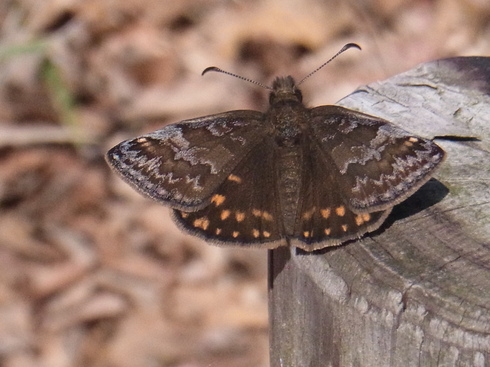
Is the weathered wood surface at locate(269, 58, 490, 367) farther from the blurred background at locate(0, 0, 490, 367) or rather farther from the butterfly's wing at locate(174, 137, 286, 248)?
the blurred background at locate(0, 0, 490, 367)

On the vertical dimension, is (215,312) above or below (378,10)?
below

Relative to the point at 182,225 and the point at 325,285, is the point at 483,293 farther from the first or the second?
the point at 182,225

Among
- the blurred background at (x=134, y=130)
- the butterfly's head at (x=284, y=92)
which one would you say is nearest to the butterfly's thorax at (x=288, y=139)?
the butterfly's head at (x=284, y=92)

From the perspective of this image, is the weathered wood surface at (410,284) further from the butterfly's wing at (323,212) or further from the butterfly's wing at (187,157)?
the butterfly's wing at (187,157)

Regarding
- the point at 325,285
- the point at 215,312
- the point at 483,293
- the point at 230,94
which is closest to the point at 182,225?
the point at 325,285

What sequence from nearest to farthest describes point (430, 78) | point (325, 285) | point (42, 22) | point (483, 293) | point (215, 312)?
point (483, 293)
point (325, 285)
point (430, 78)
point (215, 312)
point (42, 22)

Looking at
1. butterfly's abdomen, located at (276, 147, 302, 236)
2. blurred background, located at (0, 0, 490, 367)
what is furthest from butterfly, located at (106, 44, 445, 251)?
blurred background, located at (0, 0, 490, 367)

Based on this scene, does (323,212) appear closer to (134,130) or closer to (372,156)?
(372,156)
